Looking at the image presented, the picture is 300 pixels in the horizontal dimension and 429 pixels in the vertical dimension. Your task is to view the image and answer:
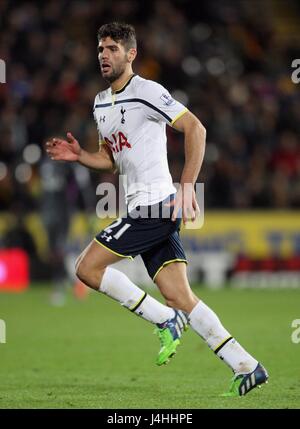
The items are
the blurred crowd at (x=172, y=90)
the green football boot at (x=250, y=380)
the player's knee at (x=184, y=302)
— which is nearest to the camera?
the green football boot at (x=250, y=380)

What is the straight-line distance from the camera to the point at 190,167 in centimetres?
653

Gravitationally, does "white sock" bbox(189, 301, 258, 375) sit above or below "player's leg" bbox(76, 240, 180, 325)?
below

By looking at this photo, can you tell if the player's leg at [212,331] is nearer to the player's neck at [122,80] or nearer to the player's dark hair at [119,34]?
the player's neck at [122,80]

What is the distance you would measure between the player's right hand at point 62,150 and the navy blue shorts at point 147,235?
636 mm

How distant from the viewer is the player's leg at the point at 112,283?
6754 millimetres

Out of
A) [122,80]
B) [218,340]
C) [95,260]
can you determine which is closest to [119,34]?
[122,80]

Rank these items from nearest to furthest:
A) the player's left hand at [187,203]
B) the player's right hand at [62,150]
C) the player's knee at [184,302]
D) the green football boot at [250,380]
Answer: the player's left hand at [187,203], the green football boot at [250,380], the player's knee at [184,302], the player's right hand at [62,150]

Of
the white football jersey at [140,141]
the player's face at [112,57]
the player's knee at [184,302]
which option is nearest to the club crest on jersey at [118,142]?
the white football jersey at [140,141]

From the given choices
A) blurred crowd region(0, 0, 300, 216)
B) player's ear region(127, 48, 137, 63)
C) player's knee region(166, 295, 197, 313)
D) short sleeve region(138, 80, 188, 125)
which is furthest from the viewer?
blurred crowd region(0, 0, 300, 216)

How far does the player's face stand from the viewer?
6.87 meters

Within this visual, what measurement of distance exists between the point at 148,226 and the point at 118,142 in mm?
638

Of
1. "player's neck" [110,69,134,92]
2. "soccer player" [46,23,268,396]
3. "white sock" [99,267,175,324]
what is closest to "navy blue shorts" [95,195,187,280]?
"soccer player" [46,23,268,396]

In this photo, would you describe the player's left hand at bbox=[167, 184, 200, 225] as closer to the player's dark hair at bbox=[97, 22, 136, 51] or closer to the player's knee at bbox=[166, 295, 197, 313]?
the player's knee at bbox=[166, 295, 197, 313]
